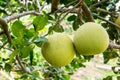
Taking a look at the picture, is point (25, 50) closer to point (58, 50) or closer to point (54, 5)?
point (58, 50)

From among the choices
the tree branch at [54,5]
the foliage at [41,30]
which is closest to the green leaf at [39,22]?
the foliage at [41,30]

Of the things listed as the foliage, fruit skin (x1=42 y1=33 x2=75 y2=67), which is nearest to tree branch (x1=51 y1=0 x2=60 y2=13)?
the foliage

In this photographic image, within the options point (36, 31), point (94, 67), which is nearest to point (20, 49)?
point (36, 31)

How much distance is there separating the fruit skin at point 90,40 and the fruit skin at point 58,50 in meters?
0.03

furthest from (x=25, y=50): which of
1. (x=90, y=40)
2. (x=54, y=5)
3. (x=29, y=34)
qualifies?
(x=54, y=5)

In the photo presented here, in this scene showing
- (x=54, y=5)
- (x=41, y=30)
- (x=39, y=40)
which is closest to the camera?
(x=39, y=40)

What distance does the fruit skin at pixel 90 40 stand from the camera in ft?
3.20

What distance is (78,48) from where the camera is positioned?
1.00 meters

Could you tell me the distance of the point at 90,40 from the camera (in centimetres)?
98

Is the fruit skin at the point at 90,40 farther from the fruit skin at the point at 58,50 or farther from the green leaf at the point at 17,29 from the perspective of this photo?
the green leaf at the point at 17,29

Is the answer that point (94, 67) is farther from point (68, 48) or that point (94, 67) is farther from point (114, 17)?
point (68, 48)

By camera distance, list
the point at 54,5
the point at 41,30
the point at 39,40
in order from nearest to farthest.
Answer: the point at 39,40, the point at 41,30, the point at 54,5

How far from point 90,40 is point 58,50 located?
10cm

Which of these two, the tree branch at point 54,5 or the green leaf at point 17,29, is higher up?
the tree branch at point 54,5
